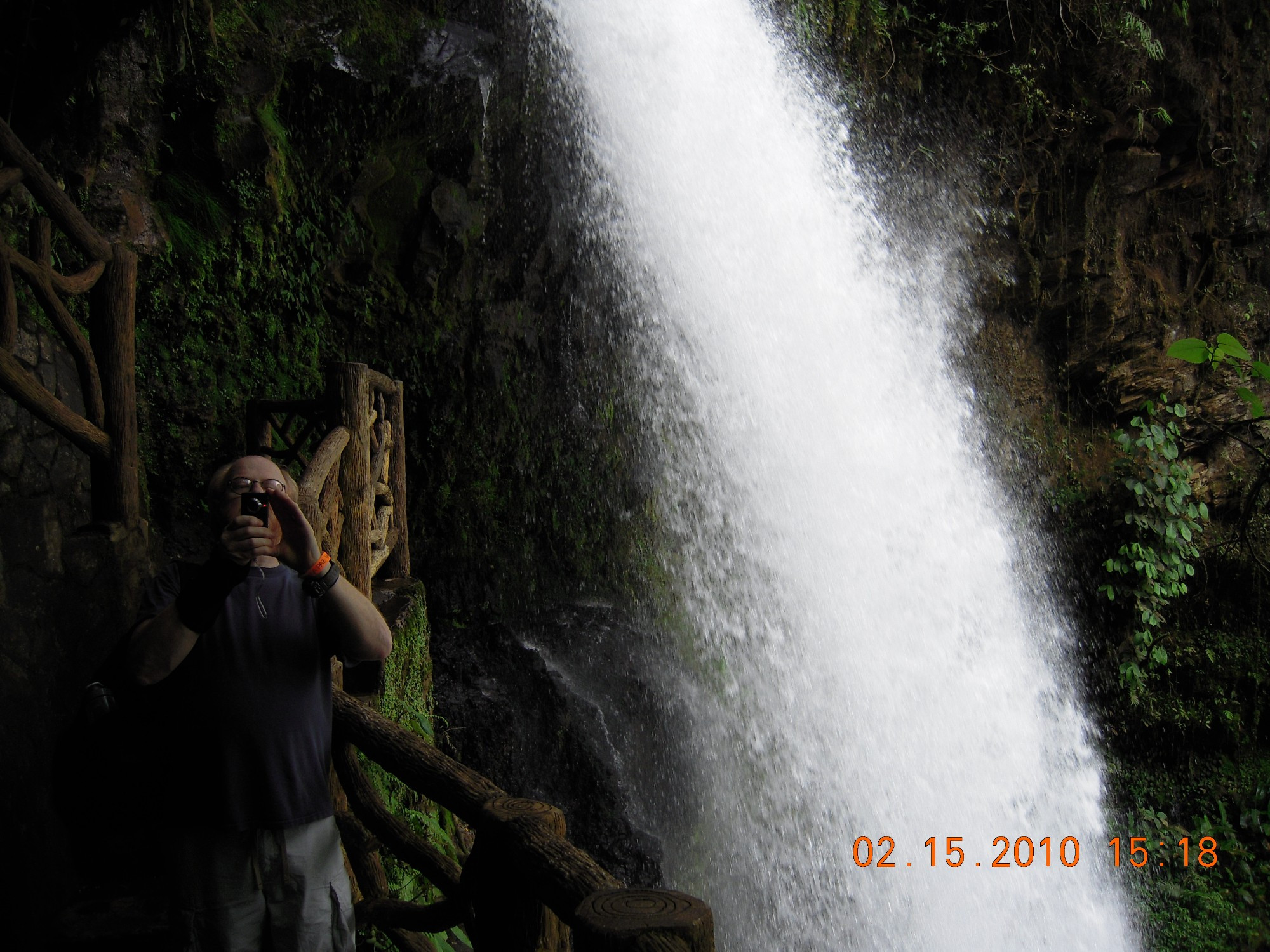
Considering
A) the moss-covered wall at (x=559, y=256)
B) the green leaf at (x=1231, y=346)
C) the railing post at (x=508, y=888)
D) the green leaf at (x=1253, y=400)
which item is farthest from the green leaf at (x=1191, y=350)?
the railing post at (x=508, y=888)

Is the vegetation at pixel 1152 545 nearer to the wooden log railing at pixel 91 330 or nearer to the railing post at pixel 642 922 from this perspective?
the railing post at pixel 642 922

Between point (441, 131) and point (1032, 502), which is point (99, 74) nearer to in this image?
point (441, 131)

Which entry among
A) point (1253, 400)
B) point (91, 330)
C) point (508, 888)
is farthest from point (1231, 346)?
point (91, 330)

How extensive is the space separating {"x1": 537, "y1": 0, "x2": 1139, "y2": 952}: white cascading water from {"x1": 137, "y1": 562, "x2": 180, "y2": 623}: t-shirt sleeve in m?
3.90

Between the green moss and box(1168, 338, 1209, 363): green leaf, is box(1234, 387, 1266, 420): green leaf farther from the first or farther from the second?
the green moss

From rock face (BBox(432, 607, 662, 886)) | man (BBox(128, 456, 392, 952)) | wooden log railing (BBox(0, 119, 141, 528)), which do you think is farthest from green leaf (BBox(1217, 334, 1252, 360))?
wooden log railing (BBox(0, 119, 141, 528))

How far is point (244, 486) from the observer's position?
6.45 ft

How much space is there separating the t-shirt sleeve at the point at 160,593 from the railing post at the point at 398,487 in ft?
11.2

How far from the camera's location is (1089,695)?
325 inches

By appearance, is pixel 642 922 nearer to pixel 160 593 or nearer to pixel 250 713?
pixel 250 713

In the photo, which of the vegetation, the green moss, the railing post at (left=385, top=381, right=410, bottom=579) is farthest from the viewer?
the vegetation

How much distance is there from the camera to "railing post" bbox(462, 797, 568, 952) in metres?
1.96

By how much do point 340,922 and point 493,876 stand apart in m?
0.42

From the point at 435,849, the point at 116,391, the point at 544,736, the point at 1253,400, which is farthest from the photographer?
the point at 544,736
